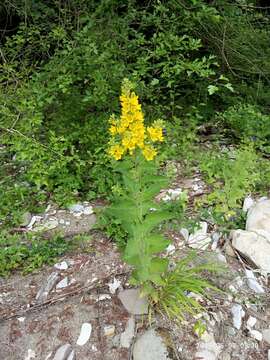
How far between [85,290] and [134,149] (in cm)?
118

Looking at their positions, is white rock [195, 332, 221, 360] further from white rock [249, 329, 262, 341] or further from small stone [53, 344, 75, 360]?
small stone [53, 344, 75, 360]

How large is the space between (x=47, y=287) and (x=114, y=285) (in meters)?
0.45

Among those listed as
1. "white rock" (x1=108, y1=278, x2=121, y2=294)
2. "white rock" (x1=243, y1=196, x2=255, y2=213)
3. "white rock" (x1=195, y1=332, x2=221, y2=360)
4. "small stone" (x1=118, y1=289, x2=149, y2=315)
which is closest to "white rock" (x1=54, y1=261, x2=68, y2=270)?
"white rock" (x1=108, y1=278, x2=121, y2=294)

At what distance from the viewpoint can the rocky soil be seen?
2457 millimetres

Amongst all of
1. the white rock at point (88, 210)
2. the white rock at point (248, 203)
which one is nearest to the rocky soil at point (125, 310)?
the white rock at point (248, 203)

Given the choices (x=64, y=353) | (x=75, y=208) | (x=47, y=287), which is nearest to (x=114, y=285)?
(x=47, y=287)

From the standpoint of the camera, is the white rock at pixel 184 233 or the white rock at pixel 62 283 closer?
the white rock at pixel 62 283

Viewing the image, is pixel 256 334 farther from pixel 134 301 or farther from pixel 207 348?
pixel 134 301

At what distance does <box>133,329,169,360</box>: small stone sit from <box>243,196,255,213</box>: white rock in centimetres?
134

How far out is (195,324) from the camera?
253cm

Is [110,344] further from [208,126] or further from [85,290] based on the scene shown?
[208,126]

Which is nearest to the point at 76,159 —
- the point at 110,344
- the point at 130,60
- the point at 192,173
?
the point at 192,173

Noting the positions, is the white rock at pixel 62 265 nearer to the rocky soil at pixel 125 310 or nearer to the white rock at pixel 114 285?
the rocky soil at pixel 125 310

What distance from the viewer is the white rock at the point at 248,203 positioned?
337 cm
